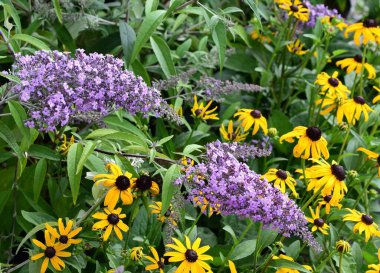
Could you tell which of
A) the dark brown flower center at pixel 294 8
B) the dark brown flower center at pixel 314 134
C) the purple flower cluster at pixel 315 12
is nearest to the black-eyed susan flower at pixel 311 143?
the dark brown flower center at pixel 314 134

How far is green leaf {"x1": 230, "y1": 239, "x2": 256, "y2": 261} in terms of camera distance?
1.86 m

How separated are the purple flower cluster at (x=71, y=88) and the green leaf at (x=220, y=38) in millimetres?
327

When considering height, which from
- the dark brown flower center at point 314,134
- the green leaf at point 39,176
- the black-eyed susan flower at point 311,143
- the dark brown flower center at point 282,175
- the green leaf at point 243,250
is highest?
the dark brown flower center at point 314,134

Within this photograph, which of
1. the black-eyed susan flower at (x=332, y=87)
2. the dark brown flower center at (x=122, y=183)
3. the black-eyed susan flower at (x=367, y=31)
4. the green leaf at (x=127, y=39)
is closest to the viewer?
the dark brown flower center at (x=122, y=183)

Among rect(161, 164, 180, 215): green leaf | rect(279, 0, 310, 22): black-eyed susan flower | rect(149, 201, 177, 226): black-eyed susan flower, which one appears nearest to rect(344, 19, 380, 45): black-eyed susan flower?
rect(279, 0, 310, 22): black-eyed susan flower

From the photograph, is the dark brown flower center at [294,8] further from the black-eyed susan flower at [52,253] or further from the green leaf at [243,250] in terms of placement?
the black-eyed susan flower at [52,253]

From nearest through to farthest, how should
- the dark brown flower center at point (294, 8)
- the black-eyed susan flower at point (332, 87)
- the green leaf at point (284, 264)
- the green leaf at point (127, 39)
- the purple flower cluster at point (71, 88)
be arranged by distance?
the purple flower cluster at point (71, 88)
the green leaf at point (284, 264)
the green leaf at point (127, 39)
the black-eyed susan flower at point (332, 87)
the dark brown flower center at point (294, 8)

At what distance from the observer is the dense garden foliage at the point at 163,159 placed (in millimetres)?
1439

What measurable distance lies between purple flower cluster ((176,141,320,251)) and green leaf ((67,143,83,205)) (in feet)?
0.79

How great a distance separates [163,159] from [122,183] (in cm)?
14

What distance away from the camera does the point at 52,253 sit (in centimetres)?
163

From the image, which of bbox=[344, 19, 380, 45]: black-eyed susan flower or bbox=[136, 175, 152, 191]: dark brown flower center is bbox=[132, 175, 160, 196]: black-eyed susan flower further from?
bbox=[344, 19, 380, 45]: black-eyed susan flower

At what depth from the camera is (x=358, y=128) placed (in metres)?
2.70

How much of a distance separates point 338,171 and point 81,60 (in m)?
0.81
